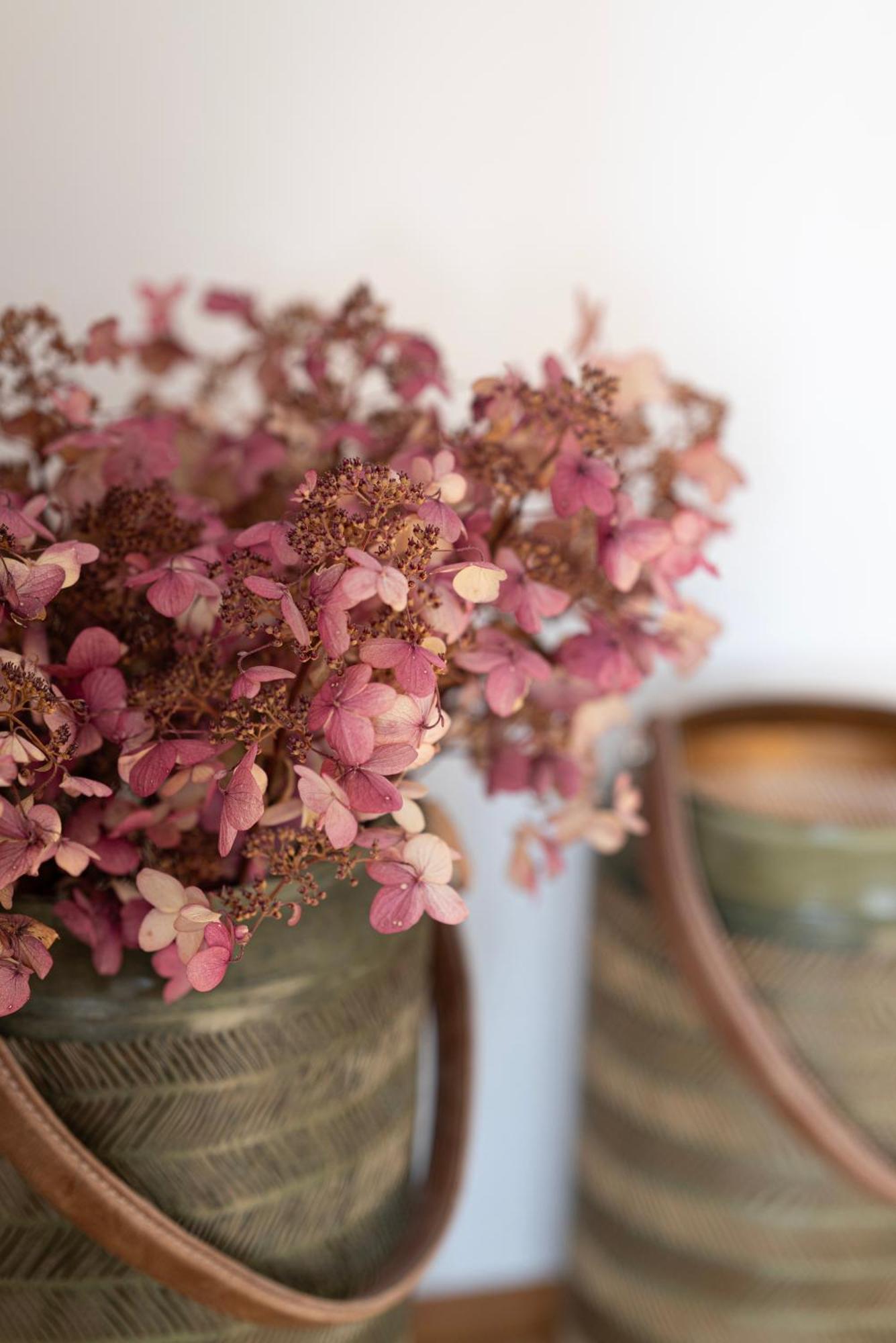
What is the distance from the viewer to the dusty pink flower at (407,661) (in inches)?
16.9

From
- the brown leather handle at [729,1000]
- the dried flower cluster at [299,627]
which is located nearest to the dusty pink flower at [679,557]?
the dried flower cluster at [299,627]

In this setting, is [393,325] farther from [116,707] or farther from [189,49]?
[116,707]

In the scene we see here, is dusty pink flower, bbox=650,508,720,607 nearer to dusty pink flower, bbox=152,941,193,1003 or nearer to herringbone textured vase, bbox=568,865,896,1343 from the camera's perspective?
dusty pink flower, bbox=152,941,193,1003

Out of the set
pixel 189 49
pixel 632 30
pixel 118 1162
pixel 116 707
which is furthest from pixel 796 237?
pixel 118 1162

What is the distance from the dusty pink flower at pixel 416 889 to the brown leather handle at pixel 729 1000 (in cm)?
41

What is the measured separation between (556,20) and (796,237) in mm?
277

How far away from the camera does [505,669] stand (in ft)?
1.69

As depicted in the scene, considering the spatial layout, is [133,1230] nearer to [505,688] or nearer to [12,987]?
[12,987]

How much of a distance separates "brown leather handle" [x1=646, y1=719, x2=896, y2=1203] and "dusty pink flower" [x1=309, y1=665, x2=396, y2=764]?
46 centimetres

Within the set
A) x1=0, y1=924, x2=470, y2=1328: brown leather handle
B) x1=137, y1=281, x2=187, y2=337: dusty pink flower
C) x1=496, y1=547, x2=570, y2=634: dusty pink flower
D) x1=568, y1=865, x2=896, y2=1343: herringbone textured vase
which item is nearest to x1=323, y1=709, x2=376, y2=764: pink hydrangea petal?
x1=496, y1=547, x2=570, y2=634: dusty pink flower

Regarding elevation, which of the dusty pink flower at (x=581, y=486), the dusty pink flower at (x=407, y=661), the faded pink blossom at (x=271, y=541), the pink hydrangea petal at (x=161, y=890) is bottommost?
the pink hydrangea petal at (x=161, y=890)

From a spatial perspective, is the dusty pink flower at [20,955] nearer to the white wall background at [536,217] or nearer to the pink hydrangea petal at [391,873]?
the pink hydrangea petal at [391,873]

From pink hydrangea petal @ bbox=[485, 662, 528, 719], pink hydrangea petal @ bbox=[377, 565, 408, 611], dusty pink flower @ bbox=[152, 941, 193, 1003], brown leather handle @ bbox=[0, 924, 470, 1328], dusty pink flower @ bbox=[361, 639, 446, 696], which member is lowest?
brown leather handle @ bbox=[0, 924, 470, 1328]

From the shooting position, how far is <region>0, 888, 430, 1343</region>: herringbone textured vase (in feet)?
1.76
